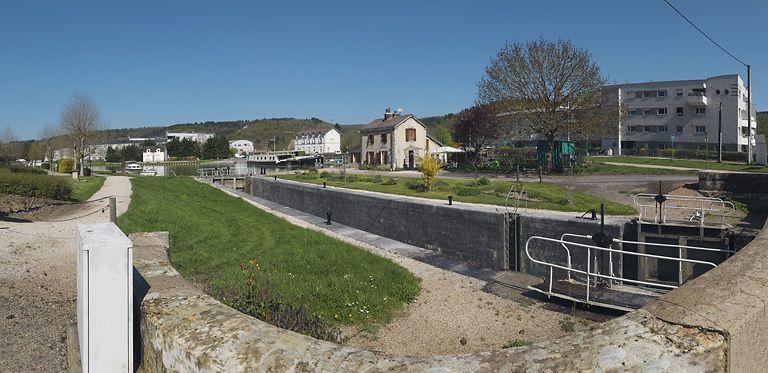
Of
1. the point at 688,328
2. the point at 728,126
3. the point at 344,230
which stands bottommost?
the point at 344,230

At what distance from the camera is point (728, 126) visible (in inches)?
2032

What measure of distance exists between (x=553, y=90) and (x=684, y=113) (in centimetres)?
2980

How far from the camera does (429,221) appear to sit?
17453mm

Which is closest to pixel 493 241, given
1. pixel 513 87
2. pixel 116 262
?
pixel 116 262

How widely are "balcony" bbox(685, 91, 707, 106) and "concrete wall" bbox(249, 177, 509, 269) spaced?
4269 cm

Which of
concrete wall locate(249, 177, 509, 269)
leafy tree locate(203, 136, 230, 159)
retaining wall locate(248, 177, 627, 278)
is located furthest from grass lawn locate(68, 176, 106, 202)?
leafy tree locate(203, 136, 230, 159)

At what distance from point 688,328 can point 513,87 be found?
31.7 meters

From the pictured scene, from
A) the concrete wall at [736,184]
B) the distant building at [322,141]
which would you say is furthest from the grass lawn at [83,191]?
the distant building at [322,141]

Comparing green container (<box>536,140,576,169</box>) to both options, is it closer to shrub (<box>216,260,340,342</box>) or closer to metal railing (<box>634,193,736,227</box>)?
metal railing (<box>634,193,736,227</box>)

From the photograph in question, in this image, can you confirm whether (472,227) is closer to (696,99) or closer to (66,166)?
(66,166)

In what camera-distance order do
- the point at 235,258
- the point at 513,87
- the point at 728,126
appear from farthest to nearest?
the point at 728,126
the point at 513,87
the point at 235,258

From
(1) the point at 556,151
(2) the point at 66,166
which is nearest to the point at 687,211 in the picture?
(1) the point at 556,151

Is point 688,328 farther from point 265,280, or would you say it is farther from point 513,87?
point 513,87

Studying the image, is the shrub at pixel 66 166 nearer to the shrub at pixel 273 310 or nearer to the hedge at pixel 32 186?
the hedge at pixel 32 186
